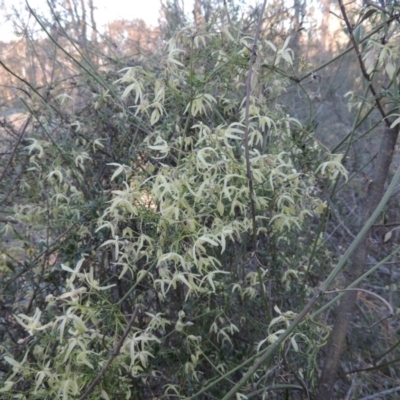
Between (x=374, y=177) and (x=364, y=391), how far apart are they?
141cm

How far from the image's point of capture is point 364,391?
8.41ft

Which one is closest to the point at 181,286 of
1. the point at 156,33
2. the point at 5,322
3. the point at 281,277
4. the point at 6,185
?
the point at 281,277

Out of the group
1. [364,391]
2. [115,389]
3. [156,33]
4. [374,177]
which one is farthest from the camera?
[156,33]

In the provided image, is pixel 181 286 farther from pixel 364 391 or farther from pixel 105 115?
pixel 364 391

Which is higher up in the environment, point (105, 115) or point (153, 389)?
point (105, 115)

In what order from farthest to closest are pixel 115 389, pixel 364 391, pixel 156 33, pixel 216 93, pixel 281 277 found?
pixel 156 33 → pixel 364 391 → pixel 281 277 → pixel 216 93 → pixel 115 389

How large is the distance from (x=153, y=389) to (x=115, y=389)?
567 mm

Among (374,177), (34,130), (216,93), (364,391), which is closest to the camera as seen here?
(374,177)

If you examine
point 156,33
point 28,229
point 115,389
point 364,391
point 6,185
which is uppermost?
point 156,33

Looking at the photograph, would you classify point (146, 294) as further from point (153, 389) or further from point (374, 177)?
point (374, 177)

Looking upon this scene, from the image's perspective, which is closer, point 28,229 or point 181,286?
point 181,286

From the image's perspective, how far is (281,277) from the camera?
7.03 feet

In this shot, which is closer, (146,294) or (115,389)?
(115,389)

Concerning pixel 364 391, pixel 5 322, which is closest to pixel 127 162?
pixel 5 322
